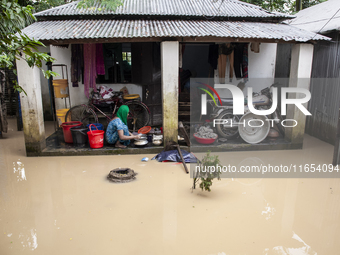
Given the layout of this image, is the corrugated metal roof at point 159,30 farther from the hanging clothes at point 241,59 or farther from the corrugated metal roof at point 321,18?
the hanging clothes at point 241,59

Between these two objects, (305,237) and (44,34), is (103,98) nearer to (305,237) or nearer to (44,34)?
(44,34)

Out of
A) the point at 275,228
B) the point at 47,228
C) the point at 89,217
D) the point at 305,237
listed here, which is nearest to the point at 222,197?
the point at 275,228

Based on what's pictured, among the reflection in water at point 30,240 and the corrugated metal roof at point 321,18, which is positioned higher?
the corrugated metal roof at point 321,18

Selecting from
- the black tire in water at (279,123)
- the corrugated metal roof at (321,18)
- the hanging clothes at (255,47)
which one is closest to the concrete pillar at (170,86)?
the black tire in water at (279,123)

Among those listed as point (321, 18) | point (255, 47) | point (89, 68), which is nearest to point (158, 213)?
point (89, 68)

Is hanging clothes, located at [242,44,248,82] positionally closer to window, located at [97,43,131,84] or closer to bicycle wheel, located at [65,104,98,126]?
window, located at [97,43,131,84]

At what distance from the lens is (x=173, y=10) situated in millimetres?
8266

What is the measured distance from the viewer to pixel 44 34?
21.5 feet

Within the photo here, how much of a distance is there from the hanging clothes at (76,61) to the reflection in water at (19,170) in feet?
11.8

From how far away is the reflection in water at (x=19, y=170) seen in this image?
5668mm

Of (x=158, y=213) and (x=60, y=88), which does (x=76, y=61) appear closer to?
(x=60, y=88)

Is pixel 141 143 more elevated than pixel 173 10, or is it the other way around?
pixel 173 10

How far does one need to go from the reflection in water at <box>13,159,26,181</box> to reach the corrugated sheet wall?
8.14 meters

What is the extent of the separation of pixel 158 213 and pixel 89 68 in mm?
6193
